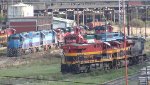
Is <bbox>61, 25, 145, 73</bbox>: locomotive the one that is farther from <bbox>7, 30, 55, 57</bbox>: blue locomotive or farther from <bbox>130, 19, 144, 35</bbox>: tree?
<bbox>130, 19, 144, 35</bbox>: tree

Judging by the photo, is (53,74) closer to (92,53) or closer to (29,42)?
(92,53)

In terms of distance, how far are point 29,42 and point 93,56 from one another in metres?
14.5

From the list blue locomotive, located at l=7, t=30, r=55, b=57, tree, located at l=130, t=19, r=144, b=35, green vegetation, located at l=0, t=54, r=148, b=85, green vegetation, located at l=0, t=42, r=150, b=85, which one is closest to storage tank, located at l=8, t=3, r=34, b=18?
tree, located at l=130, t=19, r=144, b=35

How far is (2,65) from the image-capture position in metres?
37.3

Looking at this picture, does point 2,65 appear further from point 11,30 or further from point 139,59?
point 11,30

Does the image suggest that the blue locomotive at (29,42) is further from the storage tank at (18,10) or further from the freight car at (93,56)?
the storage tank at (18,10)

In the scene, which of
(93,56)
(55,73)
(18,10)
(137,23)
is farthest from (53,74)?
(137,23)

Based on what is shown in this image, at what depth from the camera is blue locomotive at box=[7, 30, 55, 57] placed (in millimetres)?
44531

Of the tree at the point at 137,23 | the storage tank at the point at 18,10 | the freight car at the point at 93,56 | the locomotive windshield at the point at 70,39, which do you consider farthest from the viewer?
the tree at the point at 137,23

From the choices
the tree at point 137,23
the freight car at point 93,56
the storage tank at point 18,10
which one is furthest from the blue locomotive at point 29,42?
the tree at point 137,23

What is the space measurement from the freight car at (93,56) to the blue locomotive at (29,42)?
1175 centimetres

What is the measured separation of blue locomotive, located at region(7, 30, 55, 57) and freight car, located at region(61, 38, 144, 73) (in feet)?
38.5

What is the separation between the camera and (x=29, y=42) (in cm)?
4678

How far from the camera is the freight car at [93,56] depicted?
32.4 meters
